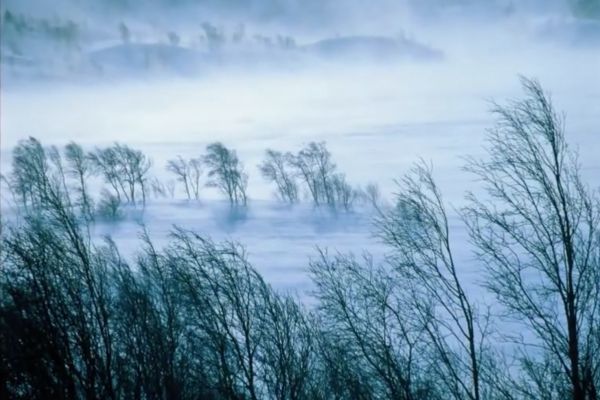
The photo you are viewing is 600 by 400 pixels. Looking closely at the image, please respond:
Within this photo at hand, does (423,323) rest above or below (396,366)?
above

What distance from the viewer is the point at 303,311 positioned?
1166 cm

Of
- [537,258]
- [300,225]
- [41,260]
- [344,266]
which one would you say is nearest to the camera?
[537,258]

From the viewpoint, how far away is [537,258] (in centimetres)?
746

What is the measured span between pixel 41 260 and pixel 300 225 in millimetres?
24010

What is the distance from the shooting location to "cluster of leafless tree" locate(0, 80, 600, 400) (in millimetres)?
7445

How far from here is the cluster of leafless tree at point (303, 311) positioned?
293 inches

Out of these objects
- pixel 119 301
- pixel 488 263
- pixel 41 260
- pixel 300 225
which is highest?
pixel 41 260

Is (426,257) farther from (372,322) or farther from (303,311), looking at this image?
(303,311)

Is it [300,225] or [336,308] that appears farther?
[300,225]

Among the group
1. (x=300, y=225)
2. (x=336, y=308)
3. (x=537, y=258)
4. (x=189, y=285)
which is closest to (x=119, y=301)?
(x=189, y=285)

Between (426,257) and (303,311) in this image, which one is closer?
(426,257)

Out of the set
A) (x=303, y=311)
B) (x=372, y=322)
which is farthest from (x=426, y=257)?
(x=303, y=311)

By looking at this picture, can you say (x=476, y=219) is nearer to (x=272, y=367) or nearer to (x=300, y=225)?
(x=272, y=367)

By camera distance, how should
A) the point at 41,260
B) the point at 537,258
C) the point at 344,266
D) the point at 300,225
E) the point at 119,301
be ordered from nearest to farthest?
the point at 537,258
the point at 41,260
the point at 344,266
the point at 119,301
the point at 300,225
